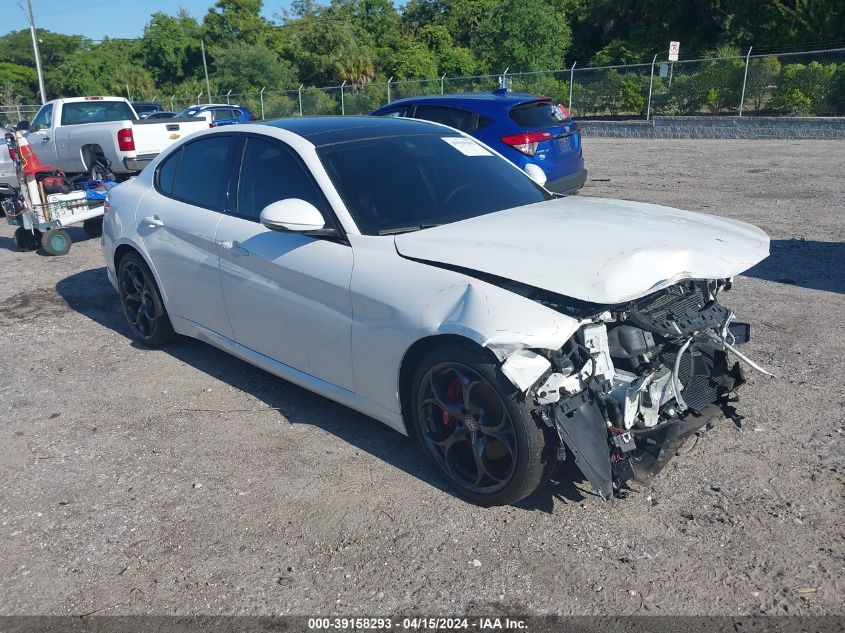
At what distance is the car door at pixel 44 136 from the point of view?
14273mm

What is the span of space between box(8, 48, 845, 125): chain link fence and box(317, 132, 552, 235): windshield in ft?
62.9

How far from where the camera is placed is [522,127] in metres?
9.66

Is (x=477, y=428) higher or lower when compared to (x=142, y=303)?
higher

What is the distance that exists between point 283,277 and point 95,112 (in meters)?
12.7

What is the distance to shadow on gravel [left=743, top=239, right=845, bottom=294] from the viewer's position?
6.78 meters

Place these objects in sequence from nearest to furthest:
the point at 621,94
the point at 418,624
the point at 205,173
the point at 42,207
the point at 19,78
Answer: the point at 418,624 < the point at 205,173 < the point at 42,207 < the point at 621,94 < the point at 19,78

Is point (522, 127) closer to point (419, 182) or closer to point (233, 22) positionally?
point (419, 182)

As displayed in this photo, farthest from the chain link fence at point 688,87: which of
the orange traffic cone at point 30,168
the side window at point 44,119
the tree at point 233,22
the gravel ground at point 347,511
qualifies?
the tree at point 233,22

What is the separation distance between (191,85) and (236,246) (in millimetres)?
66083

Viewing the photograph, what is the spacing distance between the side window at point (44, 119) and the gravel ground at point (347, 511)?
10.4 metres

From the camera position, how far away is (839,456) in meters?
3.84

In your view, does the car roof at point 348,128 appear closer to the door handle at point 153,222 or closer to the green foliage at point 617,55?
the door handle at point 153,222

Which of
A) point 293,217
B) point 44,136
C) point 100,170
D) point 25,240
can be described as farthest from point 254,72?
point 293,217

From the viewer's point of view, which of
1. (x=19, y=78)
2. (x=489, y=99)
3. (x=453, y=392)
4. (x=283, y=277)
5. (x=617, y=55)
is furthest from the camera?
(x=19, y=78)
